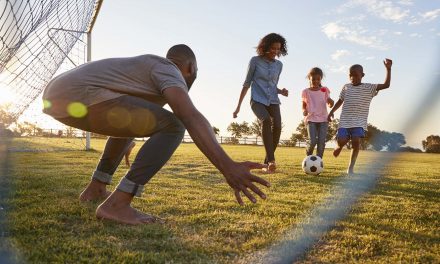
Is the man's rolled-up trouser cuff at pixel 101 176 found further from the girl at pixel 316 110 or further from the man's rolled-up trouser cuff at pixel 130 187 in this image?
the girl at pixel 316 110

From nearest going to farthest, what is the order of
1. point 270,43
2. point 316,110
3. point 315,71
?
point 270,43
point 316,110
point 315,71

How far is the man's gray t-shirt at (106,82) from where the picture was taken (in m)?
2.76

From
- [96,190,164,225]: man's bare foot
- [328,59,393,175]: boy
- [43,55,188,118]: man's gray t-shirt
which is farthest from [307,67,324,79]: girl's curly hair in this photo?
[96,190,164,225]: man's bare foot

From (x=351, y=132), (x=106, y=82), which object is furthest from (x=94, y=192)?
(x=351, y=132)

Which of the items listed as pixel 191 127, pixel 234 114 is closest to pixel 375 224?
pixel 191 127

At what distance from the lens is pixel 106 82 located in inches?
110

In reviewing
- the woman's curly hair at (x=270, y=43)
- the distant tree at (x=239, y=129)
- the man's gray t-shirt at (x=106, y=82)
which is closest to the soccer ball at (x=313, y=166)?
the woman's curly hair at (x=270, y=43)

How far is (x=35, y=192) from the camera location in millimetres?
4012

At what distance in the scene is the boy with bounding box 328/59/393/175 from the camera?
698 cm

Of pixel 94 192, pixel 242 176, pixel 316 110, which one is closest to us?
pixel 242 176

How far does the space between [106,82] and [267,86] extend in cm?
418

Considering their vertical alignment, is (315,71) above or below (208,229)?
above

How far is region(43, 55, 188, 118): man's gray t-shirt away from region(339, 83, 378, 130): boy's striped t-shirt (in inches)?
195

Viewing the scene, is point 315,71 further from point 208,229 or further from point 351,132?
point 208,229
